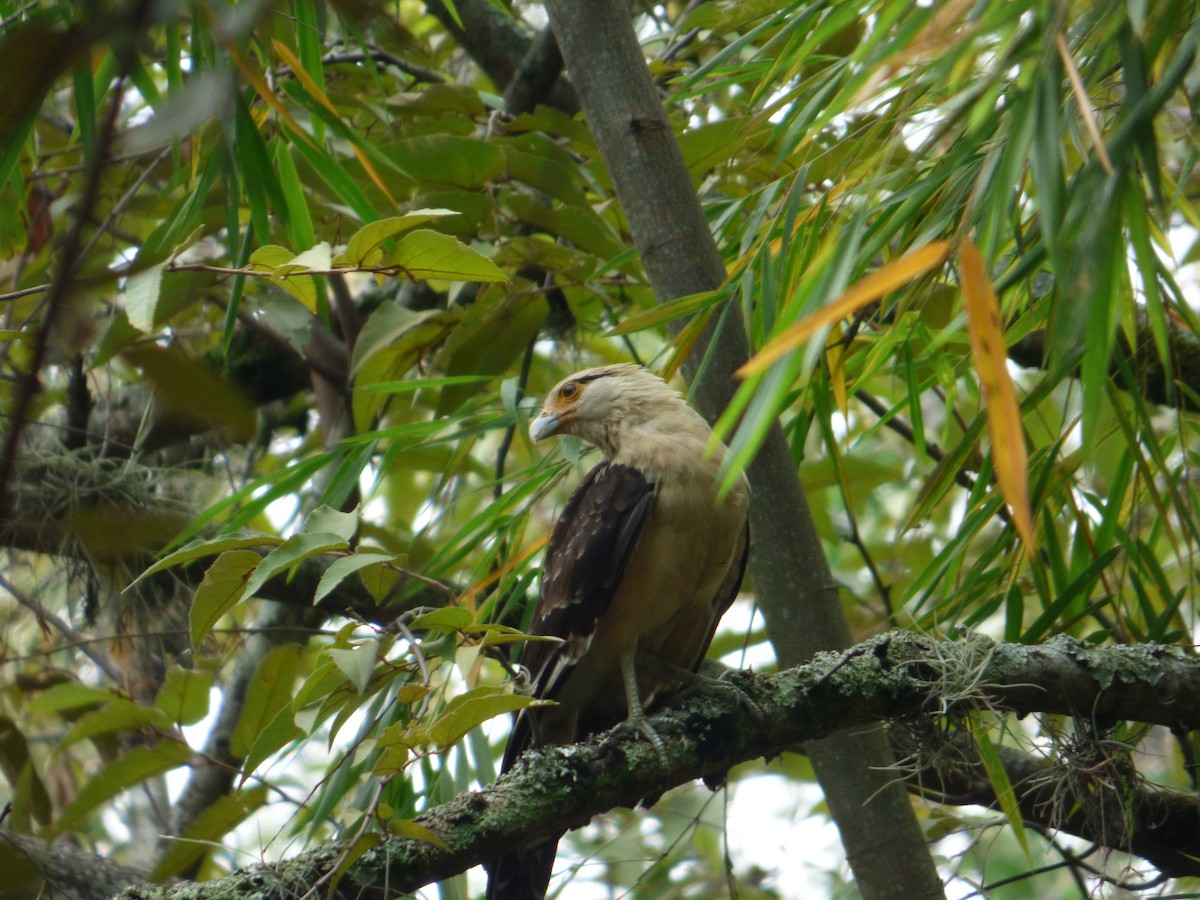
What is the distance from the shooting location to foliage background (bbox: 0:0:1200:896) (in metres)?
1.52

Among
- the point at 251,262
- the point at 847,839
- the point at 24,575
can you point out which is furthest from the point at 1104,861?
the point at 24,575

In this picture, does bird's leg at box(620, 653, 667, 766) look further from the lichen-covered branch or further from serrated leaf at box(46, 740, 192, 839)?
serrated leaf at box(46, 740, 192, 839)

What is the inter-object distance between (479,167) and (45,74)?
2746 millimetres

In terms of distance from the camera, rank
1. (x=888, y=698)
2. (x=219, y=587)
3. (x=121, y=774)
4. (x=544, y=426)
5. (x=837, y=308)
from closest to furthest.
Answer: (x=837, y=308) < (x=219, y=587) < (x=888, y=698) < (x=121, y=774) < (x=544, y=426)

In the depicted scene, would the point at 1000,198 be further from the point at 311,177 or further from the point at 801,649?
the point at 311,177

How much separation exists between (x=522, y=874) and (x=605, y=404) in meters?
1.49

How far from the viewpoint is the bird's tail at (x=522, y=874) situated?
2918 millimetres

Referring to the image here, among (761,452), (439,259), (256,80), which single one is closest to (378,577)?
(439,259)

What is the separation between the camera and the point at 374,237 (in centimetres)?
206

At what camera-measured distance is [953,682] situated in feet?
7.76

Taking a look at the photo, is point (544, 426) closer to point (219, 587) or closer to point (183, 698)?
point (183, 698)

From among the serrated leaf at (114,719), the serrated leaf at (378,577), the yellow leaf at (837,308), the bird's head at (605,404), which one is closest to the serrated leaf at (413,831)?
the serrated leaf at (378,577)

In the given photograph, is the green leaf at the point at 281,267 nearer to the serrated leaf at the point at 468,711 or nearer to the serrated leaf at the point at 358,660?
the serrated leaf at the point at 358,660

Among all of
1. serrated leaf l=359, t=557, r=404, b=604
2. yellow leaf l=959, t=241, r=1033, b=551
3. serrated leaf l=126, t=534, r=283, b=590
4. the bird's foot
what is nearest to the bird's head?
the bird's foot
